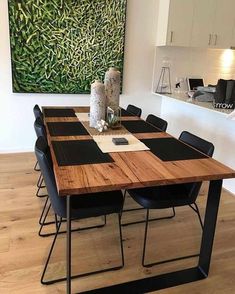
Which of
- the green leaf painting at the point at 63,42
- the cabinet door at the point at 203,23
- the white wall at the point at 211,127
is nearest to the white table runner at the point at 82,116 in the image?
the green leaf painting at the point at 63,42

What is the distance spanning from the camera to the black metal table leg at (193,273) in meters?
1.71

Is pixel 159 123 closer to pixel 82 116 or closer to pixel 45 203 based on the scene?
pixel 82 116

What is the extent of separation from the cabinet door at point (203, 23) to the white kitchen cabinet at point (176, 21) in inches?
3.0

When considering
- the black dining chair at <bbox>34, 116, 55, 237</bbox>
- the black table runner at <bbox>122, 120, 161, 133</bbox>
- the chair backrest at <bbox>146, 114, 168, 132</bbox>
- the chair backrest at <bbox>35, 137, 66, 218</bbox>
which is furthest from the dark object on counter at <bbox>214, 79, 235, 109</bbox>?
the chair backrest at <bbox>35, 137, 66, 218</bbox>

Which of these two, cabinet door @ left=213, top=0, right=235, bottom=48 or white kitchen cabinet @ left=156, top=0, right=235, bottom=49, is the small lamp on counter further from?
cabinet door @ left=213, top=0, right=235, bottom=48

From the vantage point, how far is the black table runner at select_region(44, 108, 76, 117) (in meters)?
2.77

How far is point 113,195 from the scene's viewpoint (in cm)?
184

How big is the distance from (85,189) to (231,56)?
13.3 feet

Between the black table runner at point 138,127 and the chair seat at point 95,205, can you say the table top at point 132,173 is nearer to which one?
the chair seat at point 95,205

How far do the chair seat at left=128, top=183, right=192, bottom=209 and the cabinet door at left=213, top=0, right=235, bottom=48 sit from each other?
109 inches

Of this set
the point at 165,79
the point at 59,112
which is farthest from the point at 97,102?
the point at 165,79

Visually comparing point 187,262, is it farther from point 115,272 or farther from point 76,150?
point 76,150

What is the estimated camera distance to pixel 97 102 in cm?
223

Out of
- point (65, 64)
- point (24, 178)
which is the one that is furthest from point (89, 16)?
point (24, 178)
